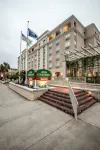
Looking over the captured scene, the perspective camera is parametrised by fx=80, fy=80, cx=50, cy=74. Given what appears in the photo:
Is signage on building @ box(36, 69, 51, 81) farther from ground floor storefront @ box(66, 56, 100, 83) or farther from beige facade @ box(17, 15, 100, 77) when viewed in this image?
beige facade @ box(17, 15, 100, 77)

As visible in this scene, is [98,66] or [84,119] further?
[98,66]

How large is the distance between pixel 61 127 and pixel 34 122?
1.31 m

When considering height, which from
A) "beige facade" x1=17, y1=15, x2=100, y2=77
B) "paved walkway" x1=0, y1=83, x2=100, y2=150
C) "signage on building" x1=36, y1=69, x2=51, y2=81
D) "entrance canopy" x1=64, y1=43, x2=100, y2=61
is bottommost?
"paved walkway" x1=0, y1=83, x2=100, y2=150

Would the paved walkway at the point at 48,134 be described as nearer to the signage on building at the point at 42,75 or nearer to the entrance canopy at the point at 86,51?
the signage on building at the point at 42,75

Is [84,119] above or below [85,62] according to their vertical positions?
below

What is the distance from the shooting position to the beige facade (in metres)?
29.4

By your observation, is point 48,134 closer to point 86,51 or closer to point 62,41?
point 86,51

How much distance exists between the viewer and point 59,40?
33719 millimetres

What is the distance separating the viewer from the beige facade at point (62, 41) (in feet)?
96.5

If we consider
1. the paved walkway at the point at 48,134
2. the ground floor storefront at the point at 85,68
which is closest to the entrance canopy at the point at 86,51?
the ground floor storefront at the point at 85,68

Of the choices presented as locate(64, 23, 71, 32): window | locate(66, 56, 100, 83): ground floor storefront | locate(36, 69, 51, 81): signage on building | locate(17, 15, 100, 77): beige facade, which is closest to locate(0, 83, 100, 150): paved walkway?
locate(36, 69, 51, 81): signage on building

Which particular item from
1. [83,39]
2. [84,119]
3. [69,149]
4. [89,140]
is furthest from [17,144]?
[83,39]

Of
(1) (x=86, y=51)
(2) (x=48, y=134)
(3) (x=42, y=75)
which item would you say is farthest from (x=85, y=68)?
(2) (x=48, y=134)

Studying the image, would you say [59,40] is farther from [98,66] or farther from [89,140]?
[89,140]
